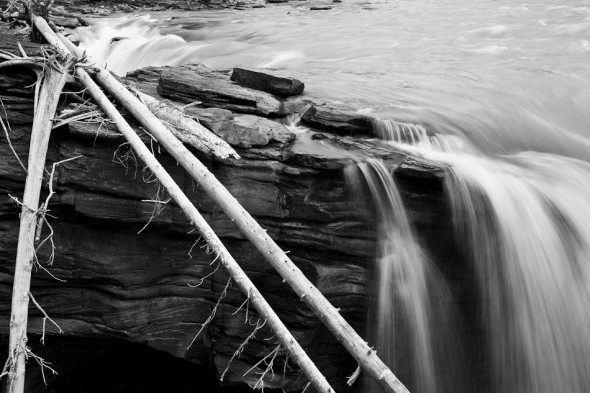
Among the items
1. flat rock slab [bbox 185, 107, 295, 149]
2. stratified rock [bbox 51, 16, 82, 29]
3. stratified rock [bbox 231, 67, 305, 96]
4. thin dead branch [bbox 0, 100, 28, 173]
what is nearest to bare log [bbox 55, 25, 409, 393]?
flat rock slab [bbox 185, 107, 295, 149]

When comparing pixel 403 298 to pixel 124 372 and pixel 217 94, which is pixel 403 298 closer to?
pixel 217 94

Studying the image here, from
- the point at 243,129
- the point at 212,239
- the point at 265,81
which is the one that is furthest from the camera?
the point at 265,81

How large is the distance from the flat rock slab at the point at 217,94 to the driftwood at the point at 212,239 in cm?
74

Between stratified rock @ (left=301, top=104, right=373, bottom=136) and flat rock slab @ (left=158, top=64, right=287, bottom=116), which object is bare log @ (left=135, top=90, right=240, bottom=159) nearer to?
flat rock slab @ (left=158, top=64, right=287, bottom=116)

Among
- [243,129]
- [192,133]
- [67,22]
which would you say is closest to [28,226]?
[192,133]

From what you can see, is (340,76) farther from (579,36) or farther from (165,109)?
(579,36)

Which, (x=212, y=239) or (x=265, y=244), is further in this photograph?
(x=212, y=239)

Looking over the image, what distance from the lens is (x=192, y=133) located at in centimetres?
516

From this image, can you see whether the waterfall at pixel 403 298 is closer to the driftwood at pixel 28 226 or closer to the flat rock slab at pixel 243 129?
the flat rock slab at pixel 243 129

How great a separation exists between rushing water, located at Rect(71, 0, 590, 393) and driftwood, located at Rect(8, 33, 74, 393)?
2.64 metres

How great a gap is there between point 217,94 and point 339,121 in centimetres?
127

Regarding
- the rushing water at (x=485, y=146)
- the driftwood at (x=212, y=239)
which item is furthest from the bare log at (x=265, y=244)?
the rushing water at (x=485, y=146)

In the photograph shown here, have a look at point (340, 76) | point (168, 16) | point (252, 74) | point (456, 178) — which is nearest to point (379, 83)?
point (340, 76)

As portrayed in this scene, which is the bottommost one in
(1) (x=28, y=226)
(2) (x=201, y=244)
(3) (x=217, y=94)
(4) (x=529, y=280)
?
(4) (x=529, y=280)
